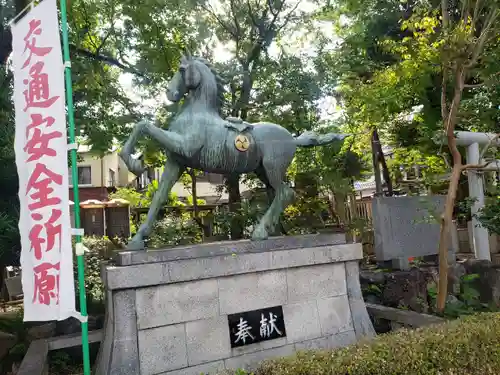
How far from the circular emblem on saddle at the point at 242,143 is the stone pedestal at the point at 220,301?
1.16m

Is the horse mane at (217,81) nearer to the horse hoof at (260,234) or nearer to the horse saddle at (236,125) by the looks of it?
the horse saddle at (236,125)

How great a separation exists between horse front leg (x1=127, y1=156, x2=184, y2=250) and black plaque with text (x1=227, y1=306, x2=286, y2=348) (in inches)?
51.6

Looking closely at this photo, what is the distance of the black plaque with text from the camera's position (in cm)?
423

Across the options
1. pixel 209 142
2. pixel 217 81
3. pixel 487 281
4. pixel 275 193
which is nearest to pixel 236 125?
pixel 209 142

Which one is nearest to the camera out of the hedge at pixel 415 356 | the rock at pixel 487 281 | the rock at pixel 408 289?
the hedge at pixel 415 356

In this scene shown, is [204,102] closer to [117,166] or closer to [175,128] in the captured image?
[175,128]

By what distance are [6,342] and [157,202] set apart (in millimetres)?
3561

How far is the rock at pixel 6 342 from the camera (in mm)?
5605

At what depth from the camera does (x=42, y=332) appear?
604 centimetres

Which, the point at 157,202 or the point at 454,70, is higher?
the point at 454,70

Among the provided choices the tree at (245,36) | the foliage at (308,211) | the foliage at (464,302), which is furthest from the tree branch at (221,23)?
the foliage at (464,302)

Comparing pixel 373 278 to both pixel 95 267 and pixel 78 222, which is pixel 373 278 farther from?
pixel 95 267

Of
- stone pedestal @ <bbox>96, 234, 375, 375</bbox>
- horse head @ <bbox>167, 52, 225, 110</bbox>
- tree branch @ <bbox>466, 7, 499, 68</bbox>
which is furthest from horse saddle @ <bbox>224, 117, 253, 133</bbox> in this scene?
tree branch @ <bbox>466, 7, 499, 68</bbox>

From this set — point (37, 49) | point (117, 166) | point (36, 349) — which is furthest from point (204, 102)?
point (117, 166)
